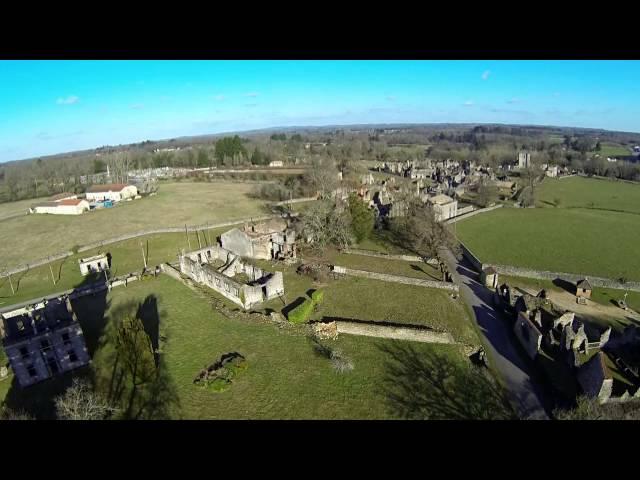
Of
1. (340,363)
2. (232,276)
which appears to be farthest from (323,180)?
(340,363)

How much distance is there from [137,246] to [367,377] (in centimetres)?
2980

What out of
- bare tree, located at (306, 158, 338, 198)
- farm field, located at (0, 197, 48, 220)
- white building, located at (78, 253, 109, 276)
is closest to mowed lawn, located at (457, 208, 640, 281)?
bare tree, located at (306, 158, 338, 198)

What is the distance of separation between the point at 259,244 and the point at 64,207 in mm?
39917

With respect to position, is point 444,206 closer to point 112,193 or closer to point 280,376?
point 280,376

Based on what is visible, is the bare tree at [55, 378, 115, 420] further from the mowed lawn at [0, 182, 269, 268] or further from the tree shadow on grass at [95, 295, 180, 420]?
the mowed lawn at [0, 182, 269, 268]

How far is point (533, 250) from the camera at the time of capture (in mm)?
35562

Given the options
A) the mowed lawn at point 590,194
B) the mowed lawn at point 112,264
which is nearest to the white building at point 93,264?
the mowed lawn at point 112,264

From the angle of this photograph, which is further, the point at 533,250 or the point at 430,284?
the point at 533,250

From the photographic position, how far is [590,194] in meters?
65.3

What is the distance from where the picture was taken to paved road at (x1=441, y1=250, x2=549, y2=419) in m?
16.2
